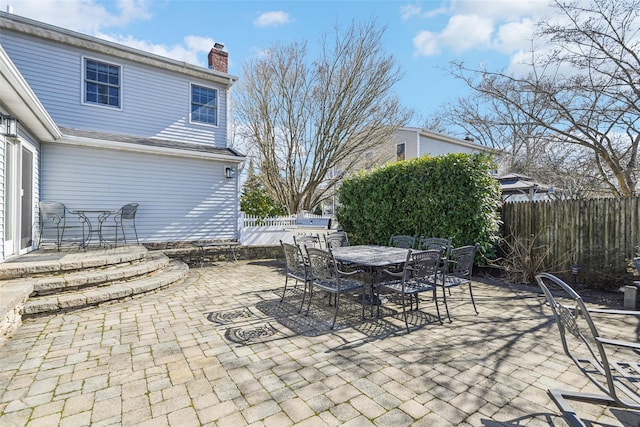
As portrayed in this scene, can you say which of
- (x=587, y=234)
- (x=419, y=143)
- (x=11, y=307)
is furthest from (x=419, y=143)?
(x=11, y=307)

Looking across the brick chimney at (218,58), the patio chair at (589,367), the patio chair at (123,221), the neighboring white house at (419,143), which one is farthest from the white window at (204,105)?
the patio chair at (589,367)

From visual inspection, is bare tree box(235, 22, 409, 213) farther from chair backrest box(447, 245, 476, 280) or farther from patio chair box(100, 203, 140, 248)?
chair backrest box(447, 245, 476, 280)

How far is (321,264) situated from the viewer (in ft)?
13.2

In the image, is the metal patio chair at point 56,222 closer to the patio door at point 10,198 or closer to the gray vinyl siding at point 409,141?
the patio door at point 10,198

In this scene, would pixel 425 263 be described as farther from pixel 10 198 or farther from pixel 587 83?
pixel 587 83

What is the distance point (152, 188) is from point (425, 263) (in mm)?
7674

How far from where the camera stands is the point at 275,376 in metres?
2.64

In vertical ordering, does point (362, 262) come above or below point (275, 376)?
Answer: above

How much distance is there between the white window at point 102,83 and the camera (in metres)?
8.37

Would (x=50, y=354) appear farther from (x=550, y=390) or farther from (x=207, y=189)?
(x=207, y=189)

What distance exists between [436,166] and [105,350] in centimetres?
645

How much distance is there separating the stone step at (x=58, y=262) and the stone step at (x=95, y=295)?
523mm

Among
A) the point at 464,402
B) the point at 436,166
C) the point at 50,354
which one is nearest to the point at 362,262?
the point at 464,402

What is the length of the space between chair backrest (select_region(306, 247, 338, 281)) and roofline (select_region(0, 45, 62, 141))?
3.83 m
